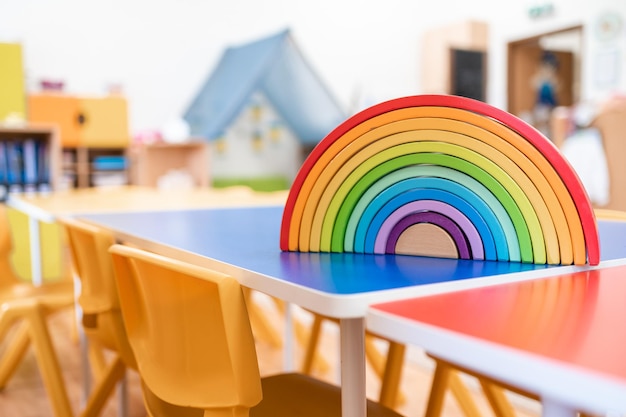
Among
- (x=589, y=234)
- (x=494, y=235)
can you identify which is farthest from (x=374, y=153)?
(x=589, y=234)

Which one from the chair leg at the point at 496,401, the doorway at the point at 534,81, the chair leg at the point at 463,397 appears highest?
the doorway at the point at 534,81

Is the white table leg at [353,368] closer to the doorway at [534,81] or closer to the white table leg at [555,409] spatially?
the white table leg at [555,409]

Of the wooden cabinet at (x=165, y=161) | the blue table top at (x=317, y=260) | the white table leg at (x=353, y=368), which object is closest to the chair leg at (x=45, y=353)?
the blue table top at (x=317, y=260)

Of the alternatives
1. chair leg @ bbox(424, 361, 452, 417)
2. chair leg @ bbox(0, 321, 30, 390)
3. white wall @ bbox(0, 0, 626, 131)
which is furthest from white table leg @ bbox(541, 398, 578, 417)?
white wall @ bbox(0, 0, 626, 131)

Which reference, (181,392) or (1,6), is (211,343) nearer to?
(181,392)

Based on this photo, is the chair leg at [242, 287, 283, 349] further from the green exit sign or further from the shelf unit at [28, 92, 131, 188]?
the green exit sign

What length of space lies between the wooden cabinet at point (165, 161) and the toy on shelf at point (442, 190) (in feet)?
18.5

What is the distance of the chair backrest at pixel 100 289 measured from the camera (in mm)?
1312

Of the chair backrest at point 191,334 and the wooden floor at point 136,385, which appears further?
the wooden floor at point 136,385

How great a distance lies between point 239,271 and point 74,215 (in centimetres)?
121

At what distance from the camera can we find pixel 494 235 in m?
0.90

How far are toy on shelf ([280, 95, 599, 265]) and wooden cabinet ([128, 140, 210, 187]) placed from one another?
5650 millimetres

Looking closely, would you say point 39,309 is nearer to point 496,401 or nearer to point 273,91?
point 496,401

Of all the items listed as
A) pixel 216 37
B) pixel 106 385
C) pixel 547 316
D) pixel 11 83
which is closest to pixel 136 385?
pixel 106 385
